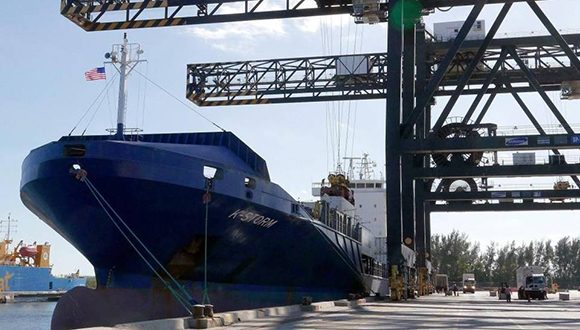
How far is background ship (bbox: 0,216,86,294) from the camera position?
236 feet

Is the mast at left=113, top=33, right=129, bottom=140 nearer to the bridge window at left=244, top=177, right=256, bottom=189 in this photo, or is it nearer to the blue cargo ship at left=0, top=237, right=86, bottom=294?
the bridge window at left=244, top=177, right=256, bottom=189

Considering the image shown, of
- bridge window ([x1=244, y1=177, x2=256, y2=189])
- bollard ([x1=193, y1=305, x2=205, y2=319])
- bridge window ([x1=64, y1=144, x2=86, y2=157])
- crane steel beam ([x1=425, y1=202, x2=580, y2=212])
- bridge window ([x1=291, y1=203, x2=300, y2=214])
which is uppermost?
crane steel beam ([x1=425, y1=202, x2=580, y2=212])

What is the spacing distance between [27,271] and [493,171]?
200ft

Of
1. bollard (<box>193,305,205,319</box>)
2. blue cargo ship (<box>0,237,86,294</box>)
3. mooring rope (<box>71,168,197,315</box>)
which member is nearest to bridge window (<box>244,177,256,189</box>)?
mooring rope (<box>71,168,197,315</box>)

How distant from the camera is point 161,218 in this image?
55.3 feet

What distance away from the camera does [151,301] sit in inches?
656

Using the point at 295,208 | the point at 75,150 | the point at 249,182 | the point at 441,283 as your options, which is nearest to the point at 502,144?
the point at 295,208

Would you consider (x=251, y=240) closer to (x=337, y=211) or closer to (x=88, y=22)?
(x=337, y=211)

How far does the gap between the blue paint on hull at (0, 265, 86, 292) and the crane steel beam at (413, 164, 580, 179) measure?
5182cm

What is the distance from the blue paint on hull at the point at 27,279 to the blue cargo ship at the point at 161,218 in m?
57.3

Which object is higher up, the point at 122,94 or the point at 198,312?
the point at 122,94

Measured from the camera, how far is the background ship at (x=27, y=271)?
72062 mm

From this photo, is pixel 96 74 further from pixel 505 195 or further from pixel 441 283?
pixel 441 283

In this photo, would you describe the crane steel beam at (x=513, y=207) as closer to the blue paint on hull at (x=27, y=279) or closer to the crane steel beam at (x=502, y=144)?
the crane steel beam at (x=502, y=144)
